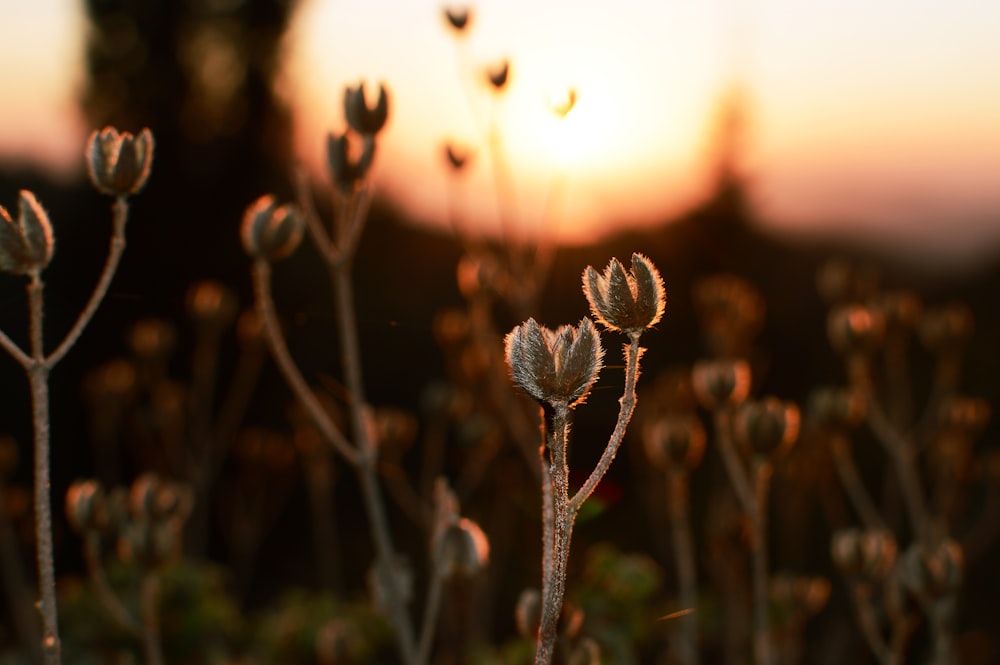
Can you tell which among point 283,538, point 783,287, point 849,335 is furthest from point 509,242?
point 783,287

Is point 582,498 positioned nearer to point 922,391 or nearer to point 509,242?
point 509,242

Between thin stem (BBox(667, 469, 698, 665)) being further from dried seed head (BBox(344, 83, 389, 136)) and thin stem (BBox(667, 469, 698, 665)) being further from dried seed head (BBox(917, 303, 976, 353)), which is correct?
dried seed head (BBox(917, 303, 976, 353))

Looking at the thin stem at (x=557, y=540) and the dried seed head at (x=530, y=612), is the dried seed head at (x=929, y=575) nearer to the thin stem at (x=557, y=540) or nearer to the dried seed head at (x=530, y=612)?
the dried seed head at (x=530, y=612)

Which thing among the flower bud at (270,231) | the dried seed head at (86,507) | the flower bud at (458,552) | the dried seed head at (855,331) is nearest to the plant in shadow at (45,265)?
the flower bud at (270,231)

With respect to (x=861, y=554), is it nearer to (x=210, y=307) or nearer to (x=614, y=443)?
(x=614, y=443)

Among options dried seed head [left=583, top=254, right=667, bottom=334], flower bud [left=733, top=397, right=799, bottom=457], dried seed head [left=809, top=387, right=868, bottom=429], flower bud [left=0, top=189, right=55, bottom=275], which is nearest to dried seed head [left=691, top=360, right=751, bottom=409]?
flower bud [left=733, top=397, right=799, bottom=457]

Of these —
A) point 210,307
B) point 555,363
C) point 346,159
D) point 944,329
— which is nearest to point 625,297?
point 555,363

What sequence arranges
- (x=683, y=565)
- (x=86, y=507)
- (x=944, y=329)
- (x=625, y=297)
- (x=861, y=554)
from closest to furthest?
(x=625, y=297)
(x=86, y=507)
(x=861, y=554)
(x=683, y=565)
(x=944, y=329)

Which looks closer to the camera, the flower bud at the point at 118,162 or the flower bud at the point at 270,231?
the flower bud at the point at 118,162
